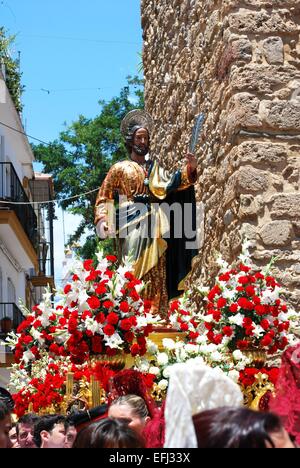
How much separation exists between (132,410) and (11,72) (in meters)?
19.6

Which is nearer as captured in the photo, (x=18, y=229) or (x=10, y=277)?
(x=18, y=229)

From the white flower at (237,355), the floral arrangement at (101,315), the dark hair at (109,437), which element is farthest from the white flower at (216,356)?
the dark hair at (109,437)

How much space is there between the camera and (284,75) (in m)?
9.62

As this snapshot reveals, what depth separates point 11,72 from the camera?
79.9 feet

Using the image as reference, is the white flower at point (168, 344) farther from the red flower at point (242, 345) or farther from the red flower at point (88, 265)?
the red flower at point (88, 265)

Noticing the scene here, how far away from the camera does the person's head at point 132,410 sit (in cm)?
542

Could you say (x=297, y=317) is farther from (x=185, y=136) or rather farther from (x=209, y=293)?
(x=185, y=136)

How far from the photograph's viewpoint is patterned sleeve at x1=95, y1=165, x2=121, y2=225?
9.53m

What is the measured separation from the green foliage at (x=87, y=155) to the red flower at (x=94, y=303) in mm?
18710

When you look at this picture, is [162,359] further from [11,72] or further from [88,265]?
[11,72]

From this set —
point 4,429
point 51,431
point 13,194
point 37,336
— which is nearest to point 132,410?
point 4,429

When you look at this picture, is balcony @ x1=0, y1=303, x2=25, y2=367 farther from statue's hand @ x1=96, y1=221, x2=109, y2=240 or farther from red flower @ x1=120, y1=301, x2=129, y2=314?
red flower @ x1=120, y1=301, x2=129, y2=314
